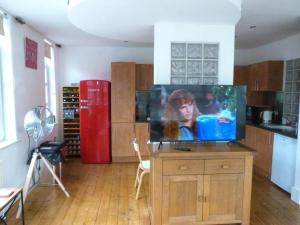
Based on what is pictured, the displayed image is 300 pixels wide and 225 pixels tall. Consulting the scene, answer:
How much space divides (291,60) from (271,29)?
0.96 meters

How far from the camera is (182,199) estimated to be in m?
2.47

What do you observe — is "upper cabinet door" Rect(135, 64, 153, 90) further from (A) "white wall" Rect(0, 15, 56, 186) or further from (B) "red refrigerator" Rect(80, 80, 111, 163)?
(A) "white wall" Rect(0, 15, 56, 186)

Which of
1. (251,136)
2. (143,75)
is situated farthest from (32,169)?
(251,136)

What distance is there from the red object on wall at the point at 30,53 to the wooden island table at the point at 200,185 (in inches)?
102

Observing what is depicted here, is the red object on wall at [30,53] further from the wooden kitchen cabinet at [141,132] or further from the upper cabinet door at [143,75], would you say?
the wooden kitchen cabinet at [141,132]

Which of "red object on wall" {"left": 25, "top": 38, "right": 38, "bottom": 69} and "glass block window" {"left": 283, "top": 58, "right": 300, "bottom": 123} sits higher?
"red object on wall" {"left": 25, "top": 38, "right": 38, "bottom": 69}

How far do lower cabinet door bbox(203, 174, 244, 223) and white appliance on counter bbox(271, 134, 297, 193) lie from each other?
4.54 ft

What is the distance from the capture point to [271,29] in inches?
151

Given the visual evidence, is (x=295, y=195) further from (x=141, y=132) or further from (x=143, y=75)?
A: (x=143, y=75)

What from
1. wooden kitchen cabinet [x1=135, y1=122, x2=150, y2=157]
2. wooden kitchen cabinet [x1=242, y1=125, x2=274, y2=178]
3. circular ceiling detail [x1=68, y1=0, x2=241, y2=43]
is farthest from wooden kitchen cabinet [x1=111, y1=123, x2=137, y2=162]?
circular ceiling detail [x1=68, y1=0, x2=241, y2=43]

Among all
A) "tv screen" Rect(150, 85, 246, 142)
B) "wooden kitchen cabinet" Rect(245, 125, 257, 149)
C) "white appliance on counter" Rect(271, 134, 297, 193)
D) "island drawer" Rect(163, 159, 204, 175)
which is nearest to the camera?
"island drawer" Rect(163, 159, 204, 175)

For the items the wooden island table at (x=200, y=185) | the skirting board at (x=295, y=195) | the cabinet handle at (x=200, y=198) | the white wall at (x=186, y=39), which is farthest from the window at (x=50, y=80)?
the skirting board at (x=295, y=195)

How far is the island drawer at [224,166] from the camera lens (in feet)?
8.07

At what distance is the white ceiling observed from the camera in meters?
2.74
